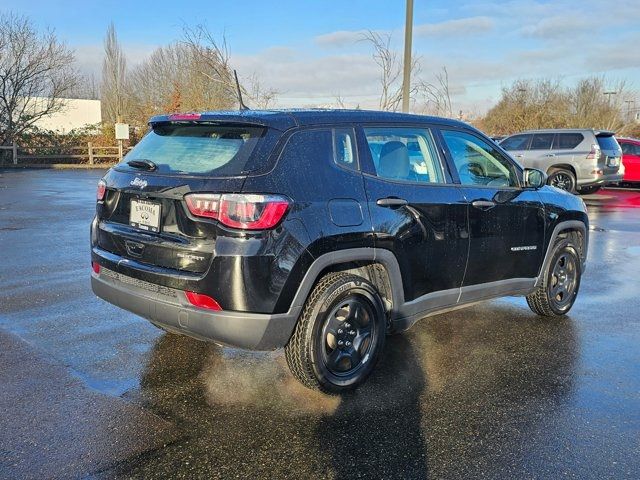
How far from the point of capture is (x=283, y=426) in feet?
10.8

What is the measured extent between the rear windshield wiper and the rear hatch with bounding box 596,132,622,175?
15.2 m

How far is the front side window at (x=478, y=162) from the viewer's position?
14.8 ft

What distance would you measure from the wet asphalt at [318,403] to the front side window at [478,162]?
131 cm

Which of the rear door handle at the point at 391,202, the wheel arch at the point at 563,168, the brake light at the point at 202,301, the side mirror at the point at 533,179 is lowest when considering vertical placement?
the brake light at the point at 202,301

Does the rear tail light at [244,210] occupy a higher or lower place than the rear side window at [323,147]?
lower

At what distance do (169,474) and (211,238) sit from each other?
48.4 inches

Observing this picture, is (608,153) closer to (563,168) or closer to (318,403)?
(563,168)

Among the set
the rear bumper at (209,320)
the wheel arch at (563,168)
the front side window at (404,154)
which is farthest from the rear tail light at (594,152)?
the rear bumper at (209,320)

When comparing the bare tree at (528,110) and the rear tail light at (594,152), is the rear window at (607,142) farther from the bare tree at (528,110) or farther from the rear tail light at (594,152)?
the bare tree at (528,110)

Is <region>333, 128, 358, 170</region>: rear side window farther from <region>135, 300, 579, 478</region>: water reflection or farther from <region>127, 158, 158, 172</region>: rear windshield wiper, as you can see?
<region>135, 300, 579, 478</region>: water reflection

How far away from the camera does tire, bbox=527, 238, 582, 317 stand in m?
5.31

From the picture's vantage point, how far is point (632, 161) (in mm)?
19219

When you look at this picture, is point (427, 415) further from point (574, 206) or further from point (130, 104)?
point (130, 104)

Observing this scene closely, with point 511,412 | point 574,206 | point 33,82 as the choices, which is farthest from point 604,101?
point 511,412
